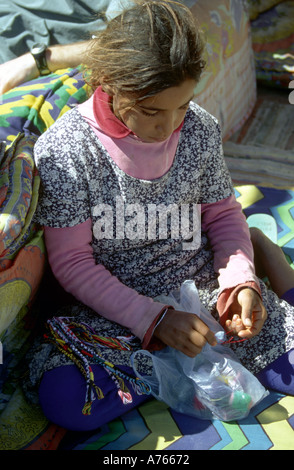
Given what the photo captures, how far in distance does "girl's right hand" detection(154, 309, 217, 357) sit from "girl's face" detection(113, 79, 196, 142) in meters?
0.44

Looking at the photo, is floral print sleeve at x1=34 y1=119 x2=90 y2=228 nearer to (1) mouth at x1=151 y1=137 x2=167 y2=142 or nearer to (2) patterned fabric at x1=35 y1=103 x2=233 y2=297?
(2) patterned fabric at x1=35 y1=103 x2=233 y2=297

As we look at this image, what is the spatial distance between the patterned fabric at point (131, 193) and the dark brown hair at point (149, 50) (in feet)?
0.62

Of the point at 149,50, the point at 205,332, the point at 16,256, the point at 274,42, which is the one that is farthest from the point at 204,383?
the point at 274,42

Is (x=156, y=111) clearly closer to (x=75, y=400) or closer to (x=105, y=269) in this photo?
(x=105, y=269)

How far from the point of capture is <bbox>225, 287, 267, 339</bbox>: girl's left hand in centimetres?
145

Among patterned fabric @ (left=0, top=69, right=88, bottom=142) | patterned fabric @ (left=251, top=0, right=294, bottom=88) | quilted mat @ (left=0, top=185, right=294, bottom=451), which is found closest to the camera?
quilted mat @ (left=0, top=185, right=294, bottom=451)

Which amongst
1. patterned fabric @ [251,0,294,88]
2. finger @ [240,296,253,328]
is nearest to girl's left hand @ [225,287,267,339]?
finger @ [240,296,253,328]

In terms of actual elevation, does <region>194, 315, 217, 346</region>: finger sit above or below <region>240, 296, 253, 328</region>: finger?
above

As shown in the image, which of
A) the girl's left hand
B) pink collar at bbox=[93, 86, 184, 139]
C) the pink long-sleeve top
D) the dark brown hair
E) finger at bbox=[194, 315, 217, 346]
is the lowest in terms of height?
the girl's left hand

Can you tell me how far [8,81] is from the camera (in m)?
1.99

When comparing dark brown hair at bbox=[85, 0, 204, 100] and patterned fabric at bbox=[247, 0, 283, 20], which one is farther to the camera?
patterned fabric at bbox=[247, 0, 283, 20]

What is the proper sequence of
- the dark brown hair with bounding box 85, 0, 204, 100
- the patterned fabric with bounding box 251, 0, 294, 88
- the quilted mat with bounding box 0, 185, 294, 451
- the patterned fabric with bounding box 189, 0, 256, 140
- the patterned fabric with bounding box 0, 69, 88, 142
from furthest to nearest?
the patterned fabric with bounding box 251, 0, 294, 88, the patterned fabric with bounding box 189, 0, 256, 140, the patterned fabric with bounding box 0, 69, 88, 142, the quilted mat with bounding box 0, 185, 294, 451, the dark brown hair with bounding box 85, 0, 204, 100
